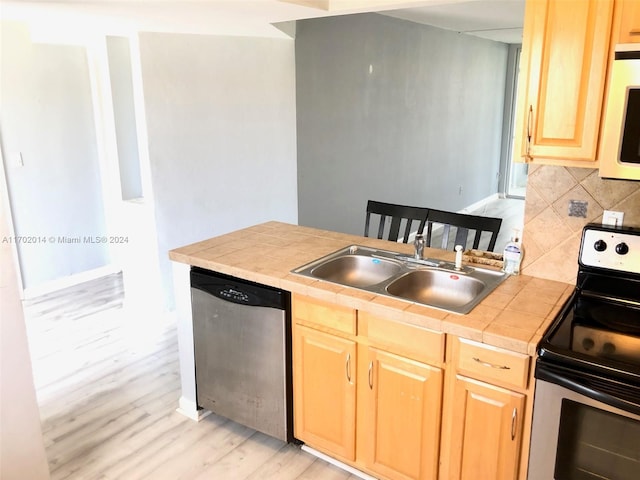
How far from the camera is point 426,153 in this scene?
639 centimetres

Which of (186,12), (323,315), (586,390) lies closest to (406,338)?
(323,315)

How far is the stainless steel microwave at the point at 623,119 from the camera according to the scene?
155 centimetres

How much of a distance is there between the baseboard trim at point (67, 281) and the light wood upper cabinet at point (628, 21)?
15.0ft

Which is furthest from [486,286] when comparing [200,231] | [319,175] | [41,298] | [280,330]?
[41,298]

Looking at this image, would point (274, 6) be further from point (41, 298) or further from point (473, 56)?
point (473, 56)

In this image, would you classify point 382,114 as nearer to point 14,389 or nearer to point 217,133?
point 217,133

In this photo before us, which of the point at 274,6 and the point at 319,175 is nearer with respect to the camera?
the point at 274,6

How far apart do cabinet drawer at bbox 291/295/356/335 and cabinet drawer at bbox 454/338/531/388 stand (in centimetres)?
46

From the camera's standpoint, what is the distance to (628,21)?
160cm

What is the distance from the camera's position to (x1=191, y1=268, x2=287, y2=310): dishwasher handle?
7.53ft

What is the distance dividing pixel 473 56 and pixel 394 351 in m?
6.19

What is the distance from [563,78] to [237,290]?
157cm

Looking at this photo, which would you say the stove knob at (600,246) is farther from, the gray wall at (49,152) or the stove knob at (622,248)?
the gray wall at (49,152)

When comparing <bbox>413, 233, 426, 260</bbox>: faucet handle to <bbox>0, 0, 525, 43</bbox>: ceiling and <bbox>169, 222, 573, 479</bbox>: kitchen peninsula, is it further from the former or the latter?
<bbox>0, 0, 525, 43</bbox>: ceiling
